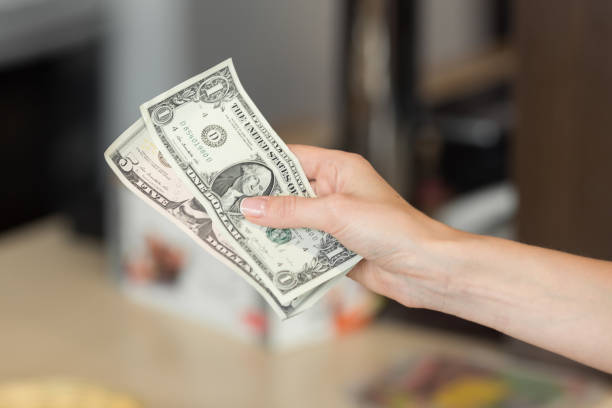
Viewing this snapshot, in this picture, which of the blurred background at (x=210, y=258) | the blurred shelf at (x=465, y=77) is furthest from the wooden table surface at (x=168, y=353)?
the blurred shelf at (x=465, y=77)

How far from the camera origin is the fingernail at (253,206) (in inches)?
34.8

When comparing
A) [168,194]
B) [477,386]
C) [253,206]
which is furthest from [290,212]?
[477,386]

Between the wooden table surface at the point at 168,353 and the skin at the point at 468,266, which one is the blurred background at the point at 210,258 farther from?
the skin at the point at 468,266

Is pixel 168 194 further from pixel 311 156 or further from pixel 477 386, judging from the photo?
pixel 477 386

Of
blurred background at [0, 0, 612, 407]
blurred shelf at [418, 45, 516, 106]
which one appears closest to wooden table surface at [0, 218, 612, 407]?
blurred background at [0, 0, 612, 407]

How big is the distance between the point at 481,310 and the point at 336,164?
226 millimetres

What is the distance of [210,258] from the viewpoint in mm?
1585

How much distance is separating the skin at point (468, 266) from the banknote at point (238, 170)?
5 centimetres

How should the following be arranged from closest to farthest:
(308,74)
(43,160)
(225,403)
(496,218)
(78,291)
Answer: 1. (225,403)
2. (78,291)
3. (496,218)
4. (43,160)
5. (308,74)

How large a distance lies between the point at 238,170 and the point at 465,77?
2.34 metres

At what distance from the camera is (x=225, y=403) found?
A: 1.38 meters

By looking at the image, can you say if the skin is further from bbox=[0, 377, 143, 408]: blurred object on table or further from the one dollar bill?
bbox=[0, 377, 143, 408]: blurred object on table

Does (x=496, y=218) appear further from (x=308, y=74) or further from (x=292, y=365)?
(x=308, y=74)

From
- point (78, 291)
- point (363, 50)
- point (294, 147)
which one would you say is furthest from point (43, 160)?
point (294, 147)
